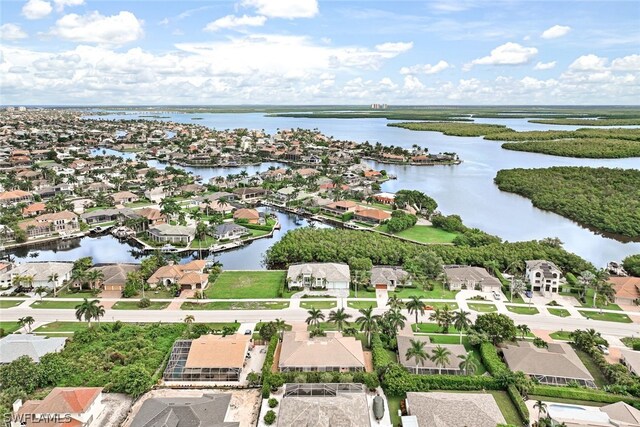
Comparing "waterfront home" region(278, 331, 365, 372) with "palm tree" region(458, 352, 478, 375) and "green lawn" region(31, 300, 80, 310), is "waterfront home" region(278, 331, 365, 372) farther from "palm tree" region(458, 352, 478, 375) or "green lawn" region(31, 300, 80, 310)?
"green lawn" region(31, 300, 80, 310)

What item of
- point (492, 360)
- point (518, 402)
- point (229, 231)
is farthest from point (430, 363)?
point (229, 231)

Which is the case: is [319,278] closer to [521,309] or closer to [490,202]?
[521,309]

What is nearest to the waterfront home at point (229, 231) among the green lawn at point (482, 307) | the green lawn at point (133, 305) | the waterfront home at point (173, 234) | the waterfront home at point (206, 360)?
the waterfront home at point (173, 234)

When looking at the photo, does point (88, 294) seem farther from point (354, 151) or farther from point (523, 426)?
point (354, 151)

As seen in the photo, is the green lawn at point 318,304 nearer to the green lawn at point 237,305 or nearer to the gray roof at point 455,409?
the green lawn at point 237,305

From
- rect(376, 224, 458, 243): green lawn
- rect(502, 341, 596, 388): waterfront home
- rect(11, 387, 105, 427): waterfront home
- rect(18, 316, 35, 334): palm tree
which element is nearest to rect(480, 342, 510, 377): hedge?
rect(502, 341, 596, 388): waterfront home

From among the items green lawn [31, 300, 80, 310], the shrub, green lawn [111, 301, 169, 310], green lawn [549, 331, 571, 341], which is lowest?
green lawn [111, 301, 169, 310]
